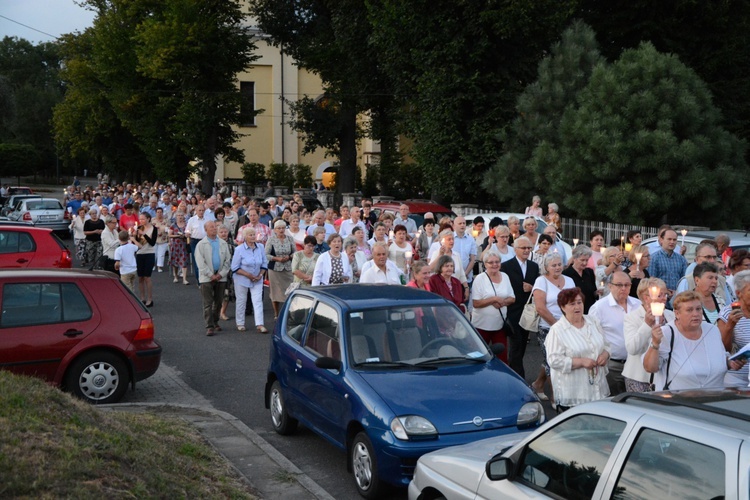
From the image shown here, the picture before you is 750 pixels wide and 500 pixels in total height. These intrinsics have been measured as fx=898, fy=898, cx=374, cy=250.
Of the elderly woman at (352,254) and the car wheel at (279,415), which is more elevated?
the elderly woman at (352,254)

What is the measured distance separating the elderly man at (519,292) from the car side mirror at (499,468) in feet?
19.7

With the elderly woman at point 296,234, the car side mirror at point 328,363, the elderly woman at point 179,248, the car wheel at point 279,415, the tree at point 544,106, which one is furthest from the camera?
the tree at point 544,106

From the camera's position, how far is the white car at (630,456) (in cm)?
381

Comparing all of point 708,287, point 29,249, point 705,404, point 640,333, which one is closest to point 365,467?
point 640,333

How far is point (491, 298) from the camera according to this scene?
1052cm

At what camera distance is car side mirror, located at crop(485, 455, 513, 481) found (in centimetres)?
486

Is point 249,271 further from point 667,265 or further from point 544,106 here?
point 544,106

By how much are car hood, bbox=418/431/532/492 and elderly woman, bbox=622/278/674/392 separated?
195 cm

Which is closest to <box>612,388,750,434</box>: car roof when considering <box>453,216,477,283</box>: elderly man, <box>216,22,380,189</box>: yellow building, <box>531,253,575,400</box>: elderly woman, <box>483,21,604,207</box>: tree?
<box>531,253,575,400</box>: elderly woman

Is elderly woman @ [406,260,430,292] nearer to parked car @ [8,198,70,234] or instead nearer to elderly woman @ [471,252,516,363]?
elderly woman @ [471,252,516,363]

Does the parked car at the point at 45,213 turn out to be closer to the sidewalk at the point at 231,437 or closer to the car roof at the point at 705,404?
the sidewalk at the point at 231,437

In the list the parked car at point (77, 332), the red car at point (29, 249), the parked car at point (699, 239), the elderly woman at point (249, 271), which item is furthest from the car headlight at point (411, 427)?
the red car at point (29, 249)

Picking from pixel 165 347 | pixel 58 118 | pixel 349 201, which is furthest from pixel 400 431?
pixel 58 118

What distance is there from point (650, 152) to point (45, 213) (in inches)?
944
